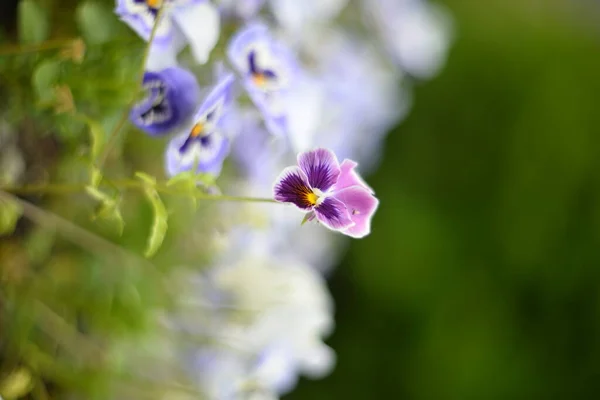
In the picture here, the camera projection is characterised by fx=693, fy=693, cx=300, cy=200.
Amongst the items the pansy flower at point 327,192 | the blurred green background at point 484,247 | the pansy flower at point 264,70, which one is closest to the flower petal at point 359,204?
the pansy flower at point 327,192

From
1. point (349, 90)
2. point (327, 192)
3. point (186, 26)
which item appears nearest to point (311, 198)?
point (327, 192)

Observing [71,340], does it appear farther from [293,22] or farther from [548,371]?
[548,371]

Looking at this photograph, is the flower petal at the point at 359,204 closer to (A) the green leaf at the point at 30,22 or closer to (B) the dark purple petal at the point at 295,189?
(B) the dark purple petal at the point at 295,189

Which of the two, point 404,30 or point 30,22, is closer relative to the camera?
point 30,22

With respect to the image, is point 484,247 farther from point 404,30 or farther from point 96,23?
point 96,23

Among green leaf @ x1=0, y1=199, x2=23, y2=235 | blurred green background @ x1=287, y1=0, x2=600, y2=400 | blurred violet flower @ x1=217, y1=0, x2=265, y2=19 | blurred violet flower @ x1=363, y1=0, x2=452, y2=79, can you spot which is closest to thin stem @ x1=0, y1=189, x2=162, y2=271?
green leaf @ x1=0, y1=199, x2=23, y2=235

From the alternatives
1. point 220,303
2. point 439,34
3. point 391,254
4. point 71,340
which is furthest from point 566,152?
point 71,340

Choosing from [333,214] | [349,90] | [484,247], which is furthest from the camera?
[484,247]
